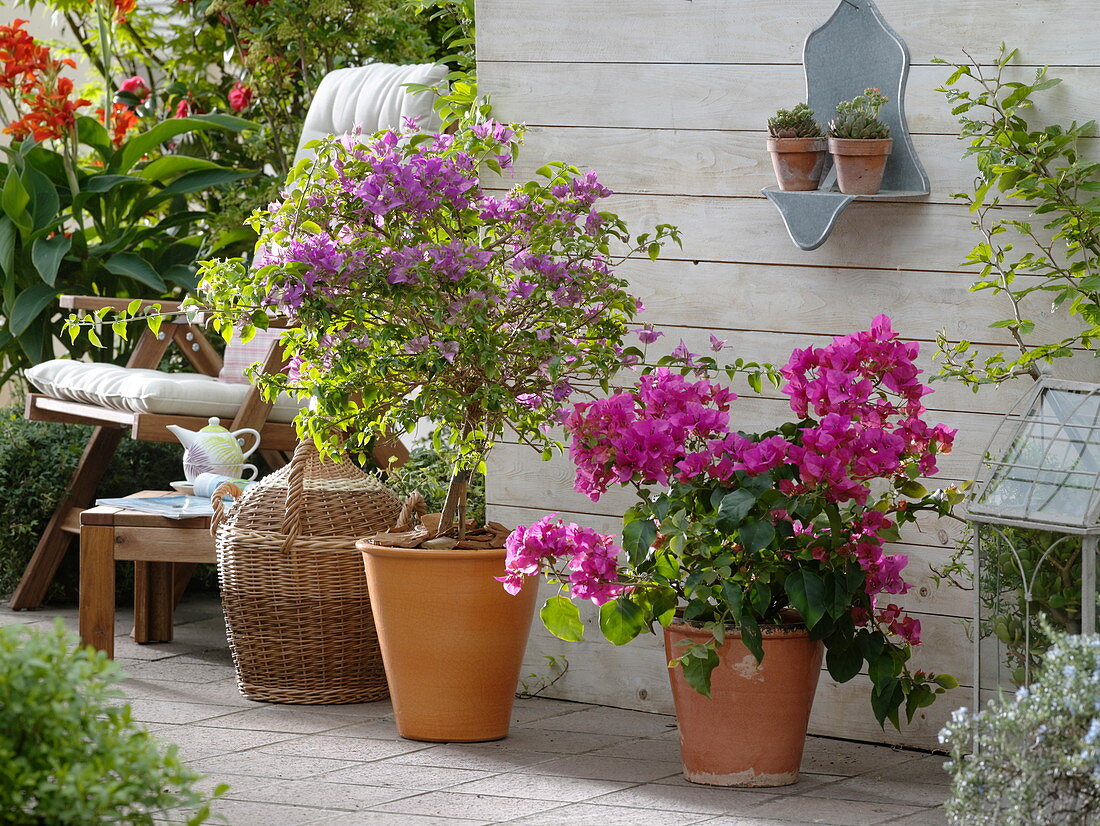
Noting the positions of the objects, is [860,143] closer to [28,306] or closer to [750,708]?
[750,708]

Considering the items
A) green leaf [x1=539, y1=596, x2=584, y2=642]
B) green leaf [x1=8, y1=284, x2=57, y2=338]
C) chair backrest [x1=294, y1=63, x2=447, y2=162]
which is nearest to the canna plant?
green leaf [x1=8, y1=284, x2=57, y2=338]

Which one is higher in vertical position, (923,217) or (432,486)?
Result: (923,217)

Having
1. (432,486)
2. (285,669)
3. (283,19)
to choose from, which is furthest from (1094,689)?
(283,19)

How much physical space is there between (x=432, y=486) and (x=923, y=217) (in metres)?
1.46

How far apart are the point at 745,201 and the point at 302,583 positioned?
1210 mm

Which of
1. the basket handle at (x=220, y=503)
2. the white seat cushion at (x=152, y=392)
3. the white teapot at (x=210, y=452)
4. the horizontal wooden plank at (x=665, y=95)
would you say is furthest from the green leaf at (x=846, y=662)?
the white seat cushion at (x=152, y=392)

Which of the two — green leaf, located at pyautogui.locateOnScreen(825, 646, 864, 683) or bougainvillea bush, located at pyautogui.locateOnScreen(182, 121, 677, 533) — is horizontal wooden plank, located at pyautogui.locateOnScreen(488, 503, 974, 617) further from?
bougainvillea bush, located at pyautogui.locateOnScreen(182, 121, 677, 533)

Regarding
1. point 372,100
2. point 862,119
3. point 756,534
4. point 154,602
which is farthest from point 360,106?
point 756,534

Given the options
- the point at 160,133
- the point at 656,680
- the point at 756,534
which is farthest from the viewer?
the point at 160,133

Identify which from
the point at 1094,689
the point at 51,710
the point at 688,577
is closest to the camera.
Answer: the point at 51,710

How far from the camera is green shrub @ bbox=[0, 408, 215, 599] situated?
402 centimetres

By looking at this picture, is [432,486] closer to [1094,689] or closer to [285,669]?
[285,669]

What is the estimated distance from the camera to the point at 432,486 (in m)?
3.66

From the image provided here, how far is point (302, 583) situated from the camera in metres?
3.07
